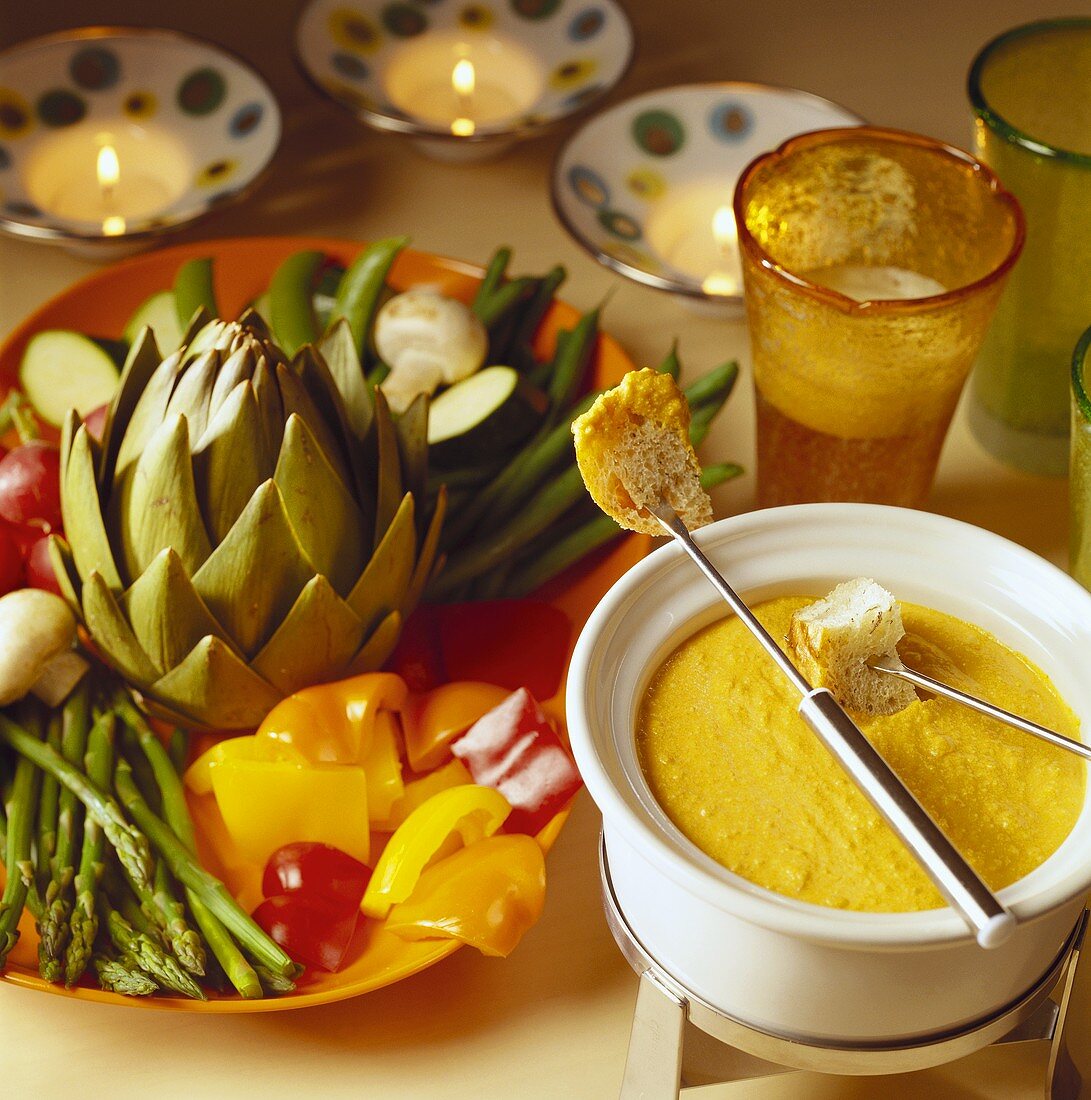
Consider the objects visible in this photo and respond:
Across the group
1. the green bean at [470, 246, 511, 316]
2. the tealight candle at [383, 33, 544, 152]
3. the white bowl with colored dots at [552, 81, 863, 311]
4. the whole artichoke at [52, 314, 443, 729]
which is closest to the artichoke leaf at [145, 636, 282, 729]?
the whole artichoke at [52, 314, 443, 729]

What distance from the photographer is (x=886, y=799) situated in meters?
0.69

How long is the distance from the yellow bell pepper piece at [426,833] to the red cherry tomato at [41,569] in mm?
381

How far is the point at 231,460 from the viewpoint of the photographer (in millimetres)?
1025

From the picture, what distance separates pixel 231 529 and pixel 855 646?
46cm

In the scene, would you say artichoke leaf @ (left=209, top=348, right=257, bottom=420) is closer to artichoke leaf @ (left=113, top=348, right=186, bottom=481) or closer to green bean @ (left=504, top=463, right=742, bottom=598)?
artichoke leaf @ (left=113, top=348, right=186, bottom=481)

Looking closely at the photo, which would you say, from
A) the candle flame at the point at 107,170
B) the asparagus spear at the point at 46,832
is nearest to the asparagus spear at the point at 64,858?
the asparagus spear at the point at 46,832

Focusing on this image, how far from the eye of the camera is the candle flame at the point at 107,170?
164 cm

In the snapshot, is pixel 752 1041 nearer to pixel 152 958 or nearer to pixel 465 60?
pixel 152 958

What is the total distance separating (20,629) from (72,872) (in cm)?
20

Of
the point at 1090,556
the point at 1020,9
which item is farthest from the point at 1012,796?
the point at 1020,9

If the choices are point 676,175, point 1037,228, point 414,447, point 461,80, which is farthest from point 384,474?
point 461,80

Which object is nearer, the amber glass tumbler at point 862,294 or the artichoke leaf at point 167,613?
the artichoke leaf at point 167,613

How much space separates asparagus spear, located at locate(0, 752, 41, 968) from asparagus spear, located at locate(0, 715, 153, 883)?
0.05ft

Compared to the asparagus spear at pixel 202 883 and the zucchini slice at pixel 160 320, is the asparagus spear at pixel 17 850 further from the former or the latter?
the zucchini slice at pixel 160 320
